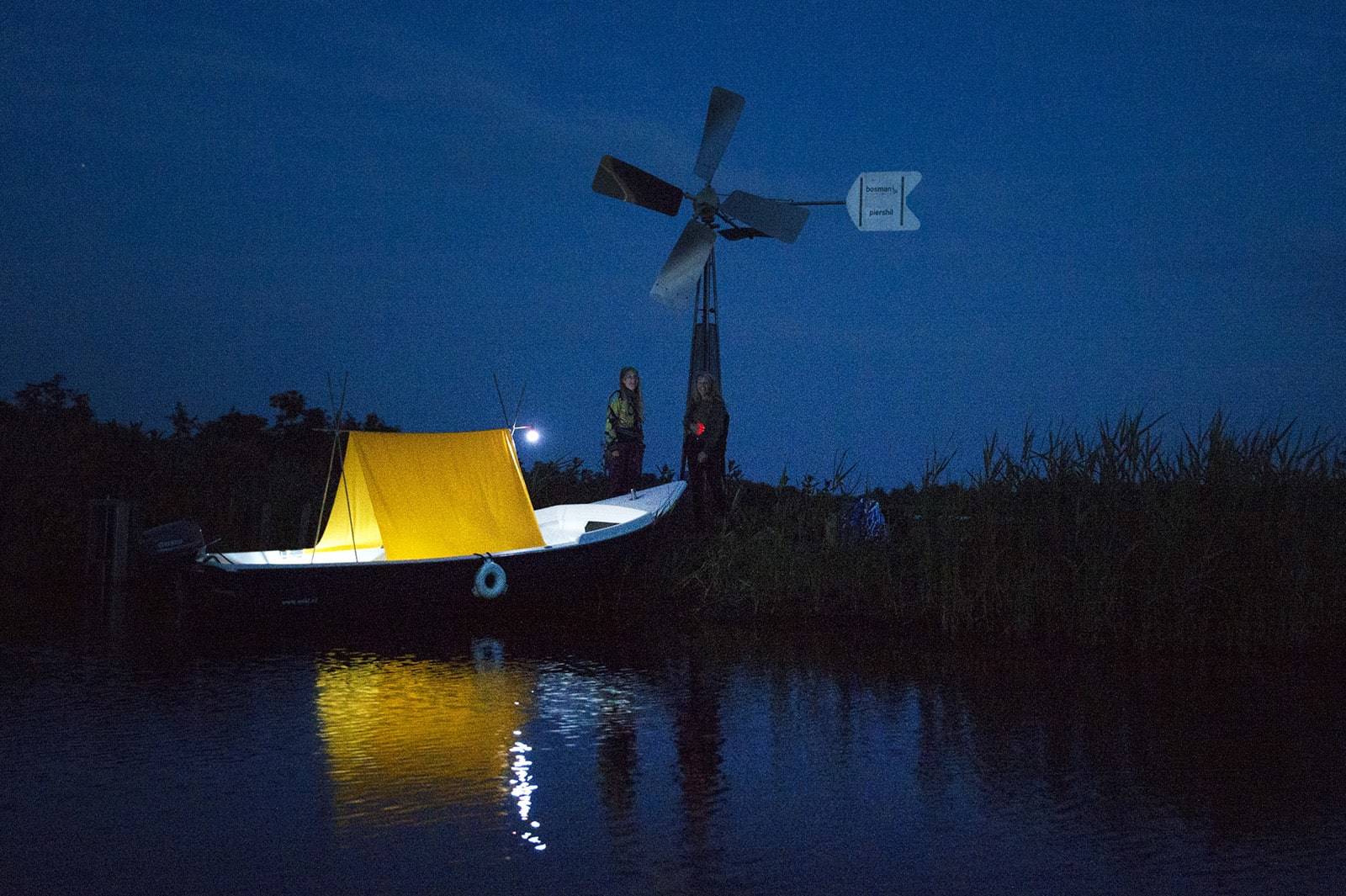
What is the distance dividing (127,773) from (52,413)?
2747cm

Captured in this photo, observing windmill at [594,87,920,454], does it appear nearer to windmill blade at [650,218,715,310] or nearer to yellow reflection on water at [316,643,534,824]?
windmill blade at [650,218,715,310]

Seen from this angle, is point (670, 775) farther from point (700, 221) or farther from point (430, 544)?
point (700, 221)

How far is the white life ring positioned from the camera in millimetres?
15180

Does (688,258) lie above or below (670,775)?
above

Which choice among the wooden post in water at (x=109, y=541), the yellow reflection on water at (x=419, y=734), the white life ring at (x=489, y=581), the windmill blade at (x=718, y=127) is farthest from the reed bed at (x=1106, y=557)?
the wooden post in water at (x=109, y=541)

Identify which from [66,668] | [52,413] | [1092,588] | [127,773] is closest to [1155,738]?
[1092,588]

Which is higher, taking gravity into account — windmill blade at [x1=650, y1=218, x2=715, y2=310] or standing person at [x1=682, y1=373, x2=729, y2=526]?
windmill blade at [x1=650, y1=218, x2=715, y2=310]

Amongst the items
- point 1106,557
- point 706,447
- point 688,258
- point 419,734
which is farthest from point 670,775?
point 688,258

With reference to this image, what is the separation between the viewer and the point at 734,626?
14984mm

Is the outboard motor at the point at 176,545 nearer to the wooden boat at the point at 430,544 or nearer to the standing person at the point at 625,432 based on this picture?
the wooden boat at the point at 430,544

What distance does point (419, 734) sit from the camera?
854 cm

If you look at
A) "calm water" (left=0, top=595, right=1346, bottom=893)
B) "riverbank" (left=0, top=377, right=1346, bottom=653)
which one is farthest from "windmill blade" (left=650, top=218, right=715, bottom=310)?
"calm water" (left=0, top=595, right=1346, bottom=893)

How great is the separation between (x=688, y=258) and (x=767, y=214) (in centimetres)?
144

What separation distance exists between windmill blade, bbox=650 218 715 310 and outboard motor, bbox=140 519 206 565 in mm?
8499
